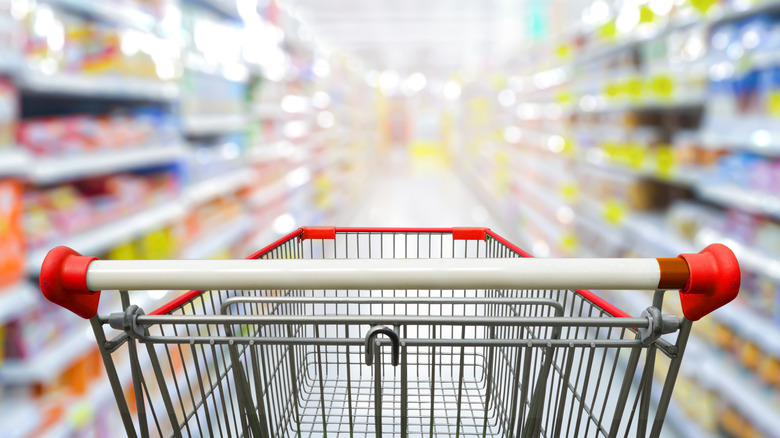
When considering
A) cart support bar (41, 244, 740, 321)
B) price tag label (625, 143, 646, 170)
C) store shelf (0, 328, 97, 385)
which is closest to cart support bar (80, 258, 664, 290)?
cart support bar (41, 244, 740, 321)

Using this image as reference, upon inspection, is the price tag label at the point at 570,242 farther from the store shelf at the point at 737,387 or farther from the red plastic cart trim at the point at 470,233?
the red plastic cart trim at the point at 470,233

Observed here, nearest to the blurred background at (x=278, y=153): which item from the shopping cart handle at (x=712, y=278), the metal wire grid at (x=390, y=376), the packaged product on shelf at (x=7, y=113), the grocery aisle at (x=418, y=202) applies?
the packaged product on shelf at (x=7, y=113)

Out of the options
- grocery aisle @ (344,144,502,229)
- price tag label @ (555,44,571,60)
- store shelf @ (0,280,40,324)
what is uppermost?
price tag label @ (555,44,571,60)

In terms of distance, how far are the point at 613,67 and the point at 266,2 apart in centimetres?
271

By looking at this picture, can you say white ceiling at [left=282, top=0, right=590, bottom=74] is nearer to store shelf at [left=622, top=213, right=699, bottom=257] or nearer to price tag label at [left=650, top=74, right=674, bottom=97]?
price tag label at [left=650, top=74, right=674, bottom=97]

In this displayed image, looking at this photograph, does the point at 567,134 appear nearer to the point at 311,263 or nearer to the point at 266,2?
the point at 266,2

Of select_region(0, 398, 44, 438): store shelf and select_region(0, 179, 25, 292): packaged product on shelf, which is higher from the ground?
select_region(0, 179, 25, 292): packaged product on shelf

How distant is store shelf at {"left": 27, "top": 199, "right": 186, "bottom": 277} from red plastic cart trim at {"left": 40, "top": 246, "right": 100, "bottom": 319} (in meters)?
0.92

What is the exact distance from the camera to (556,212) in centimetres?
478

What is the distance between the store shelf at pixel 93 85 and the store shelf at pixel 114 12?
23 cm

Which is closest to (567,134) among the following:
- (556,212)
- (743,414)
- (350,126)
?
(556,212)

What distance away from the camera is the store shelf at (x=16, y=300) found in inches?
59.8

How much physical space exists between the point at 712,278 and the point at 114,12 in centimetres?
223

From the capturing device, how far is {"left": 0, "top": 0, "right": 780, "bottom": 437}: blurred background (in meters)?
1.73
